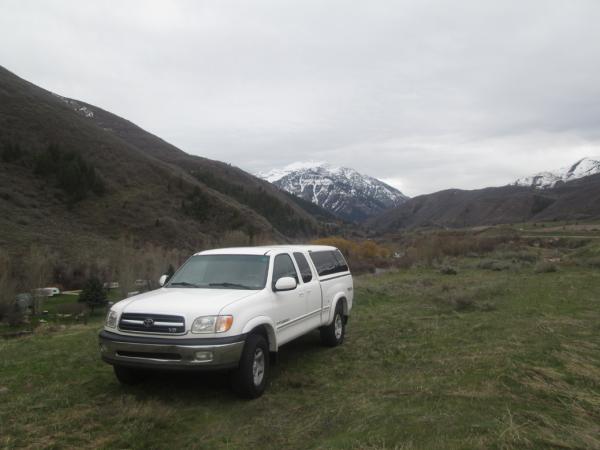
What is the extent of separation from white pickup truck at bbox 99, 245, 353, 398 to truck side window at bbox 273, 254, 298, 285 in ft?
0.05

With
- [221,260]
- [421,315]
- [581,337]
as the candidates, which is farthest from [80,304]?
[581,337]

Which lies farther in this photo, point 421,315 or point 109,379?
point 421,315

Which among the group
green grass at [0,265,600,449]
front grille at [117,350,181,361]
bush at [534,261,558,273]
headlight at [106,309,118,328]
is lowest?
green grass at [0,265,600,449]

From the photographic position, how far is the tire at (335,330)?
28.6 ft

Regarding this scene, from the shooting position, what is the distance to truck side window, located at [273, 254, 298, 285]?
23.2ft

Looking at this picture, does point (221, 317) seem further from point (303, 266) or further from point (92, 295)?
point (92, 295)

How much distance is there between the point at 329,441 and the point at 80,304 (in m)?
31.3

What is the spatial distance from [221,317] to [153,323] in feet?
2.52

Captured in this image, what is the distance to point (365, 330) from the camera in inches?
419

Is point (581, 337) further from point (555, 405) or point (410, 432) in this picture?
point (410, 432)

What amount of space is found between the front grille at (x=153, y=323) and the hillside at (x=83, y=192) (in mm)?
38696

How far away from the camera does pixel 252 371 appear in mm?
5852

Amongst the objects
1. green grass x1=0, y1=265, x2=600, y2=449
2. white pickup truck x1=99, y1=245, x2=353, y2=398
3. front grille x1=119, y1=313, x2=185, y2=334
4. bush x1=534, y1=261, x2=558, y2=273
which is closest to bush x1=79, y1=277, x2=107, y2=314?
green grass x1=0, y1=265, x2=600, y2=449

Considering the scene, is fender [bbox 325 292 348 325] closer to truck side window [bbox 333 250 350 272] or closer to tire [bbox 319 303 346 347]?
tire [bbox 319 303 346 347]
